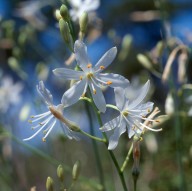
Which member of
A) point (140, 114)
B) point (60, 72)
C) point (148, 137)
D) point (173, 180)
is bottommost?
point (173, 180)

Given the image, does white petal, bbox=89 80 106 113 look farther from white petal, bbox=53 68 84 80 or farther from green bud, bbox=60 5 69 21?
green bud, bbox=60 5 69 21

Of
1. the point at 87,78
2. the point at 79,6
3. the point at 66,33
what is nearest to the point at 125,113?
the point at 87,78

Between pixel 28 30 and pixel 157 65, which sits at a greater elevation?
pixel 28 30

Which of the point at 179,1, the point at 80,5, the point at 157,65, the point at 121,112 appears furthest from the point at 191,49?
the point at 179,1

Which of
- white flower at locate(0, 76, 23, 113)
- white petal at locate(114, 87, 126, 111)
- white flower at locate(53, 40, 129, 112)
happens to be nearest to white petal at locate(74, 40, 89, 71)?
white flower at locate(53, 40, 129, 112)

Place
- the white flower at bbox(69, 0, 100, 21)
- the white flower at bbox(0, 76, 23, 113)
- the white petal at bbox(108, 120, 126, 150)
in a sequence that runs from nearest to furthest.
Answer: the white petal at bbox(108, 120, 126, 150) < the white flower at bbox(69, 0, 100, 21) < the white flower at bbox(0, 76, 23, 113)

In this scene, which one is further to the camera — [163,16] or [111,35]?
[111,35]

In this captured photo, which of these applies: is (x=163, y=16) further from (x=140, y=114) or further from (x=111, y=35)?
(x=140, y=114)
